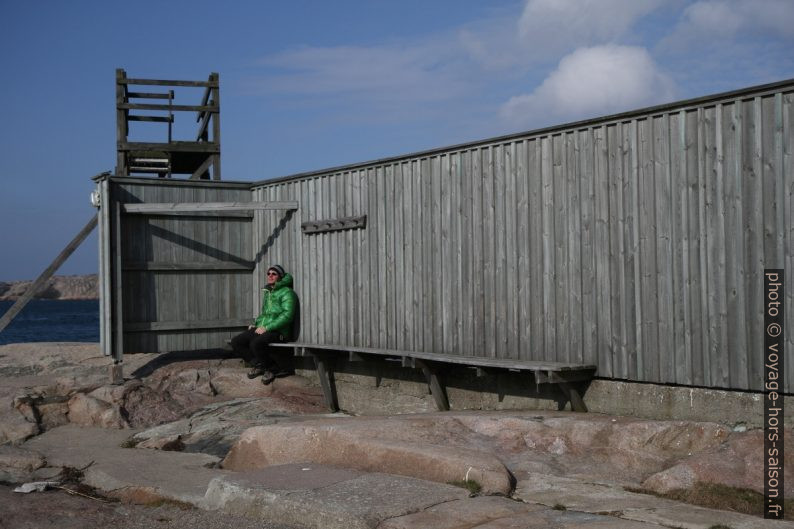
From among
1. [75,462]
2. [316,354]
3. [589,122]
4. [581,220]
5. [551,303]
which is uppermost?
[589,122]

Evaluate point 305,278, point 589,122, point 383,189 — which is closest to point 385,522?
point 589,122

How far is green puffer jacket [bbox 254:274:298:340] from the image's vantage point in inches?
548

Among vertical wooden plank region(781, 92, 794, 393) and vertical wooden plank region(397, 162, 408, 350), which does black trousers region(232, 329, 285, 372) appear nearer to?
vertical wooden plank region(397, 162, 408, 350)

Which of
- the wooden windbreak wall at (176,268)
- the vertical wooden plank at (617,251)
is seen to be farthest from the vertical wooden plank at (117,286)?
the vertical wooden plank at (617,251)

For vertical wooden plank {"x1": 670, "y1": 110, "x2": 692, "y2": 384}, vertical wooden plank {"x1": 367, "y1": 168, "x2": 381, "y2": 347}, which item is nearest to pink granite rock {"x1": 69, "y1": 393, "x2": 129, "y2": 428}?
vertical wooden plank {"x1": 367, "y1": 168, "x2": 381, "y2": 347}

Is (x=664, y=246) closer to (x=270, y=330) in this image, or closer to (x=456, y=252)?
(x=456, y=252)

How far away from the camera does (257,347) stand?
45.4 feet

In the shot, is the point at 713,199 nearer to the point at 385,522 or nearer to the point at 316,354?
the point at 385,522

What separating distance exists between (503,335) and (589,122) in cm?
263

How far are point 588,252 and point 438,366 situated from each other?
273 cm

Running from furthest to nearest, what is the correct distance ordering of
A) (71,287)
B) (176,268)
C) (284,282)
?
(71,287) < (176,268) < (284,282)

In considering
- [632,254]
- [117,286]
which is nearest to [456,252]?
[632,254]

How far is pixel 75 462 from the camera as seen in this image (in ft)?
34.9

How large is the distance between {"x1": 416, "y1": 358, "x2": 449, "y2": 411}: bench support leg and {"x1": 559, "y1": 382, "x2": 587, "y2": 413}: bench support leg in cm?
215
